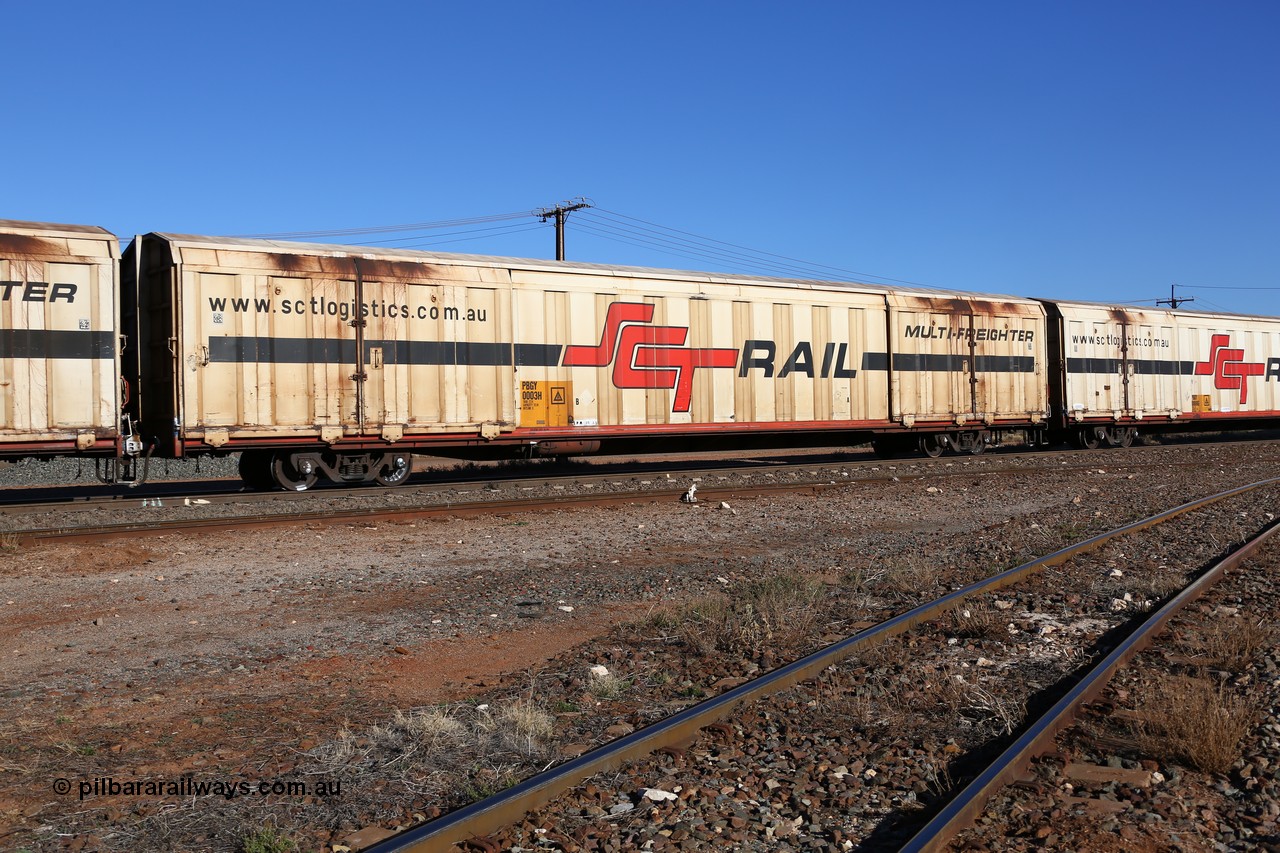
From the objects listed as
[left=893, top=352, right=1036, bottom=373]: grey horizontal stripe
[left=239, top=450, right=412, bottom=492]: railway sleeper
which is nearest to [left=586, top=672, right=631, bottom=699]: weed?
[left=239, top=450, right=412, bottom=492]: railway sleeper

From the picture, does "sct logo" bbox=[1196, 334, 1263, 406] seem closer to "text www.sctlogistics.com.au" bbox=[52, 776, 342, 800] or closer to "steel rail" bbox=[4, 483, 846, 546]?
"steel rail" bbox=[4, 483, 846, 546]

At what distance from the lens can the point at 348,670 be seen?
5.86m

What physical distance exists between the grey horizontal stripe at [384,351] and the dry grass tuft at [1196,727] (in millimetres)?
11914

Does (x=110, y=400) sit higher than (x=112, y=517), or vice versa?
(x=110, y=400)

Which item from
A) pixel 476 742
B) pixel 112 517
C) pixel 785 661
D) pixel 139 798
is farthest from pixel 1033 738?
pixel 112 517

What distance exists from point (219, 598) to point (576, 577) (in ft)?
9.99

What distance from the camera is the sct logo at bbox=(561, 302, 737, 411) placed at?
16.5m

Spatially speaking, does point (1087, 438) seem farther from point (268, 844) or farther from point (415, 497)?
point (268, 844)

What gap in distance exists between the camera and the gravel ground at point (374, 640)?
3896 millimetres

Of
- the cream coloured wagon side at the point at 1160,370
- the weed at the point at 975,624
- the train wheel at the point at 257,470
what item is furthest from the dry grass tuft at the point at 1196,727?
the cream coloured wagon side at the point at 1160,370

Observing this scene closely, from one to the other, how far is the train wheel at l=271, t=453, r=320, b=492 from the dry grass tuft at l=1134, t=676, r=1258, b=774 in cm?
1245

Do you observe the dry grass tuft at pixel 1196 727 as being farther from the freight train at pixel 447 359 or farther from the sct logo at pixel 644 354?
the sct logo at pixel 644 354

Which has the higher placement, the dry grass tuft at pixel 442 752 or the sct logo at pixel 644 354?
the sct logo at pixel 644 354

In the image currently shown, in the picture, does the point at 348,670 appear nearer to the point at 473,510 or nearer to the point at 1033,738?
the point at 1033,738
